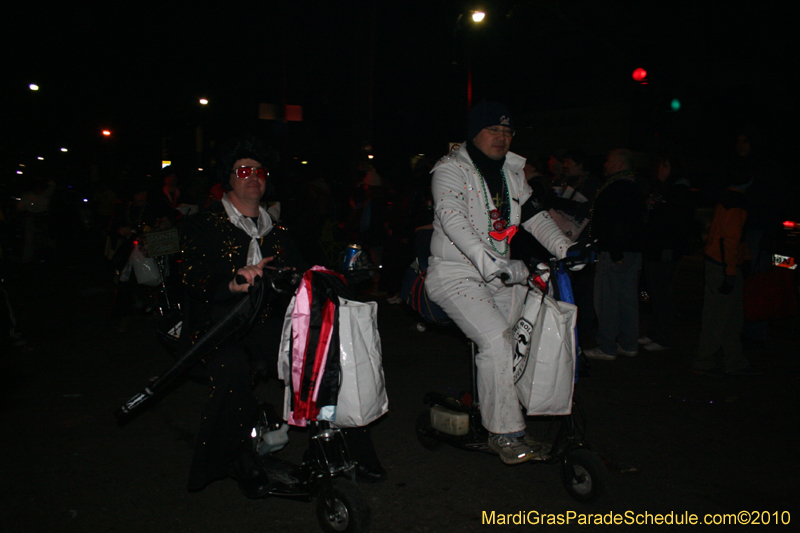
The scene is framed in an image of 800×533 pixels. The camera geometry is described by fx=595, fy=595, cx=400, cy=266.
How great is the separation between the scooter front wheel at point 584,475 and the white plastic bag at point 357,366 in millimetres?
1256

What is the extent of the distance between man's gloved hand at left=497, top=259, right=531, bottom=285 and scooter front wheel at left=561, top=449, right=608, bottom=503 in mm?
1062

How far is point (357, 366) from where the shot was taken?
2.97 metres

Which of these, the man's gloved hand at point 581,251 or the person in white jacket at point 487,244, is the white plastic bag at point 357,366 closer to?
the person in white jacket at point 487,244

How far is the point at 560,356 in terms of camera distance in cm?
343

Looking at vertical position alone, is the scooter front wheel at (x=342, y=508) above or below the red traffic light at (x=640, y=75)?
below

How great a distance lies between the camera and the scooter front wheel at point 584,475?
131 inches

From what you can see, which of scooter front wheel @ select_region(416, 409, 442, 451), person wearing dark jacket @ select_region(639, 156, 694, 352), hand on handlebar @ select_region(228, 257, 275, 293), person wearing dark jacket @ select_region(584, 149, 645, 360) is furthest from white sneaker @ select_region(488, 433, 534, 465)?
person wearing dark jacket @ select_region(639, 156, 694, 352)

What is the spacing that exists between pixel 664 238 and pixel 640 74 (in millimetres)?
3821

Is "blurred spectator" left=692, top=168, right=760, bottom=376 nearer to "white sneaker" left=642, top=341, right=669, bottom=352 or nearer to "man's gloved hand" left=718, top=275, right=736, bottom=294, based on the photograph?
"man's gloved hand" left=718, top=275, right=736, bottom=294

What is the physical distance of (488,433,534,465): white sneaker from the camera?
3486mm

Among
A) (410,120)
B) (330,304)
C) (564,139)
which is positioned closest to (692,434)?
(330,304)

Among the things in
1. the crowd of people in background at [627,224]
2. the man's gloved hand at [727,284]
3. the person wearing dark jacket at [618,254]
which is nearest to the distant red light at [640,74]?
the crowd of people in background at [627,224]

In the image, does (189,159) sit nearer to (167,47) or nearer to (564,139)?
(167,47)

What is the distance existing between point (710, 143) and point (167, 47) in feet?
80.3
